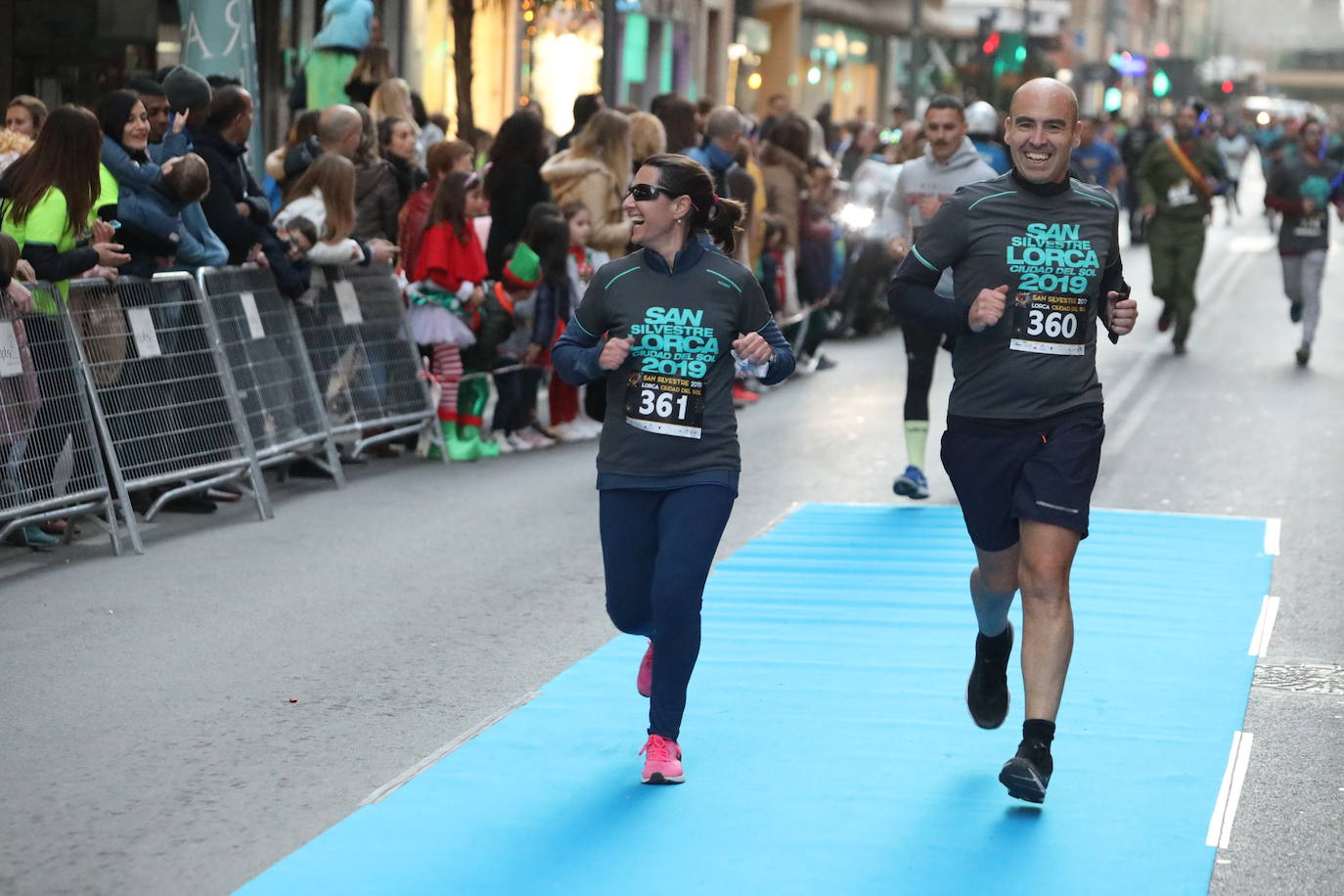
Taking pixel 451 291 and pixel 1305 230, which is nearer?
pixel 451 291

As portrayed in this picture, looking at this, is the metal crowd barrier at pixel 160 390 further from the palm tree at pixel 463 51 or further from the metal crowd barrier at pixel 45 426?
the palm tree at pixel 463 51

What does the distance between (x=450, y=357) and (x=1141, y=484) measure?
4.07 m

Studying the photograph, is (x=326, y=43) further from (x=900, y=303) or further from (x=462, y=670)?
(x=900, y=303)

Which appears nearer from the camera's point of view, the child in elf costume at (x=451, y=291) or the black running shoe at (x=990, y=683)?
the black running shoe at (x=990, y=683)

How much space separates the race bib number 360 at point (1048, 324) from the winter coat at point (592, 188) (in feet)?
24.7

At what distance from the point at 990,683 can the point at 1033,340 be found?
1095 mm

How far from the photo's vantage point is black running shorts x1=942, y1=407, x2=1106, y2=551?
5.95m

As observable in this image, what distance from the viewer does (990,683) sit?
6.44 meters

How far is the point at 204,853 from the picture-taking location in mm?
5363

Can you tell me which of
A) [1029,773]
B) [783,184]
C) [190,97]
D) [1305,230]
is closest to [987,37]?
[1305,230]

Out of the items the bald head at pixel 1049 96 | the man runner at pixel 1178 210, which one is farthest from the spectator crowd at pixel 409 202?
the man runner at pixel 1178 210

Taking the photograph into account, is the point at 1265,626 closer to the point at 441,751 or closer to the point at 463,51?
the point at 441,751

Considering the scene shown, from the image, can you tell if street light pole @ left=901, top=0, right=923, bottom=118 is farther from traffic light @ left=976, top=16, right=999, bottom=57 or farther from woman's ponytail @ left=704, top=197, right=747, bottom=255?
woman's ponytail @ left=704, top=197, right=747, bottom=255

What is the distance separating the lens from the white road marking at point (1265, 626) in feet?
26.1
